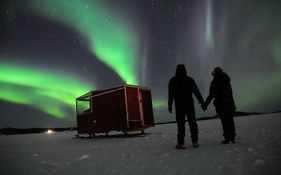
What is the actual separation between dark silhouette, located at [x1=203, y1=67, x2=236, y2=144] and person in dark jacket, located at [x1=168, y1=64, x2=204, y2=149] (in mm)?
453

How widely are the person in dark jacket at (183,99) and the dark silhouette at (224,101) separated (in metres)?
0.45

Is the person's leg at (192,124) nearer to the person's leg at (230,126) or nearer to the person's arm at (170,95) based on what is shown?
the person's arm at (170,95)

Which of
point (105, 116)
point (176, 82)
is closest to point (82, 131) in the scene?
point (105, 116)

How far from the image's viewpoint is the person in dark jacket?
5.63 meters

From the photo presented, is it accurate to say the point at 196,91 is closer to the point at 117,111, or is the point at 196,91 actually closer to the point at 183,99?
the point at 183,99

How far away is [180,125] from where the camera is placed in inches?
221

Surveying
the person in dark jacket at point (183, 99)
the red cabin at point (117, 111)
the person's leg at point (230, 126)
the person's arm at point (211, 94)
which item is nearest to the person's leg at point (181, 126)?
the person in dark jacket at point (183, 99)

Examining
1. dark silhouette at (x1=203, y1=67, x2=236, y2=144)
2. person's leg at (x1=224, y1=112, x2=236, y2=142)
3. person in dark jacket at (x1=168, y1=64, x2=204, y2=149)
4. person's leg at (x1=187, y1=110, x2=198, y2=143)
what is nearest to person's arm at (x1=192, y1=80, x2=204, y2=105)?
person in dark jacket at (x1=168, y1=64, x2=204, y2=149)

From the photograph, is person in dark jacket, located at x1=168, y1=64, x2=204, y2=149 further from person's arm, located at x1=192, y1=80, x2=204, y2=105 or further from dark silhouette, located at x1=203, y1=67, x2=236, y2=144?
dark silhouette, located at x1=203, y1=67, x2=236, y2=144

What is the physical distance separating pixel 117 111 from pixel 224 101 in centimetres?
656

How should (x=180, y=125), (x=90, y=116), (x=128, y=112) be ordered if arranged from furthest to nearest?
(x=90, y=116) → (x=128, y=112) → (x=180, y=125)

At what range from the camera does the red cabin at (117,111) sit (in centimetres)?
1152

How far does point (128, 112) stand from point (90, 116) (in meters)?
2.41

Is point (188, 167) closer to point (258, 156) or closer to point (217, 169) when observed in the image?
point (217, 169)
